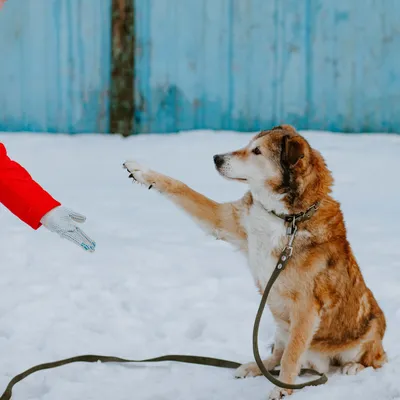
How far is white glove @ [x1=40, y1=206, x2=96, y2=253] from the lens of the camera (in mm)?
3135

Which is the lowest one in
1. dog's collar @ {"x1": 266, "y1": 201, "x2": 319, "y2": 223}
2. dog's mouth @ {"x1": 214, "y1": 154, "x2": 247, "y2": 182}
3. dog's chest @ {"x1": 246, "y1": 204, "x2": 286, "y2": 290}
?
dog's chest @ {"x1": 246, "y1": 204, "x2": 286, "y2": 290}

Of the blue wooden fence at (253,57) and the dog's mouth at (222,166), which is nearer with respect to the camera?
the dog's mouth at (222,166)

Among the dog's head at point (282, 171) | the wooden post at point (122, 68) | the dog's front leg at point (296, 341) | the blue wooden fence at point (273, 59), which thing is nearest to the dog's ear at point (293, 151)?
the dog's head at point (282, 171)

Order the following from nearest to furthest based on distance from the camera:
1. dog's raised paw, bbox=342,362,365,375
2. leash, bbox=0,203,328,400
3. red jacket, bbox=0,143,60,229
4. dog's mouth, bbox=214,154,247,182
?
red jacket, bbox=0,143,60,229 → leash, bbox=0,203,328,400 → dog's mouth, bbox=214,154,247,182 → dog's raised paw, bbox=342,362,365,375

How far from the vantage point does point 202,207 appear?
375 cm

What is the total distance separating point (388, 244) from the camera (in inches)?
220

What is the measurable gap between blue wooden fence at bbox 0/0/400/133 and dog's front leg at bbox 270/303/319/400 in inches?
179

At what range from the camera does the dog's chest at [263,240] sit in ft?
11.6

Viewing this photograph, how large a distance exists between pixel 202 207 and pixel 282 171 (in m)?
0.41

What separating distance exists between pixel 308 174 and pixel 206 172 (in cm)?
368

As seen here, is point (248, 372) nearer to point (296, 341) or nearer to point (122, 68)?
point (296, 341)

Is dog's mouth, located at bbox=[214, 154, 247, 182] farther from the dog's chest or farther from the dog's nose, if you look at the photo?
the dog's chest

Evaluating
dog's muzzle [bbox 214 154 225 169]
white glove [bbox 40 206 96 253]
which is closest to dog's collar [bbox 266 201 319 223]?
dog's muzzle [bbox 214 154 225 169]

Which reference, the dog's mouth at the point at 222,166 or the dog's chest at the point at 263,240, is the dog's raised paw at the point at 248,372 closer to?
the dog's chest at the point at 263,240
